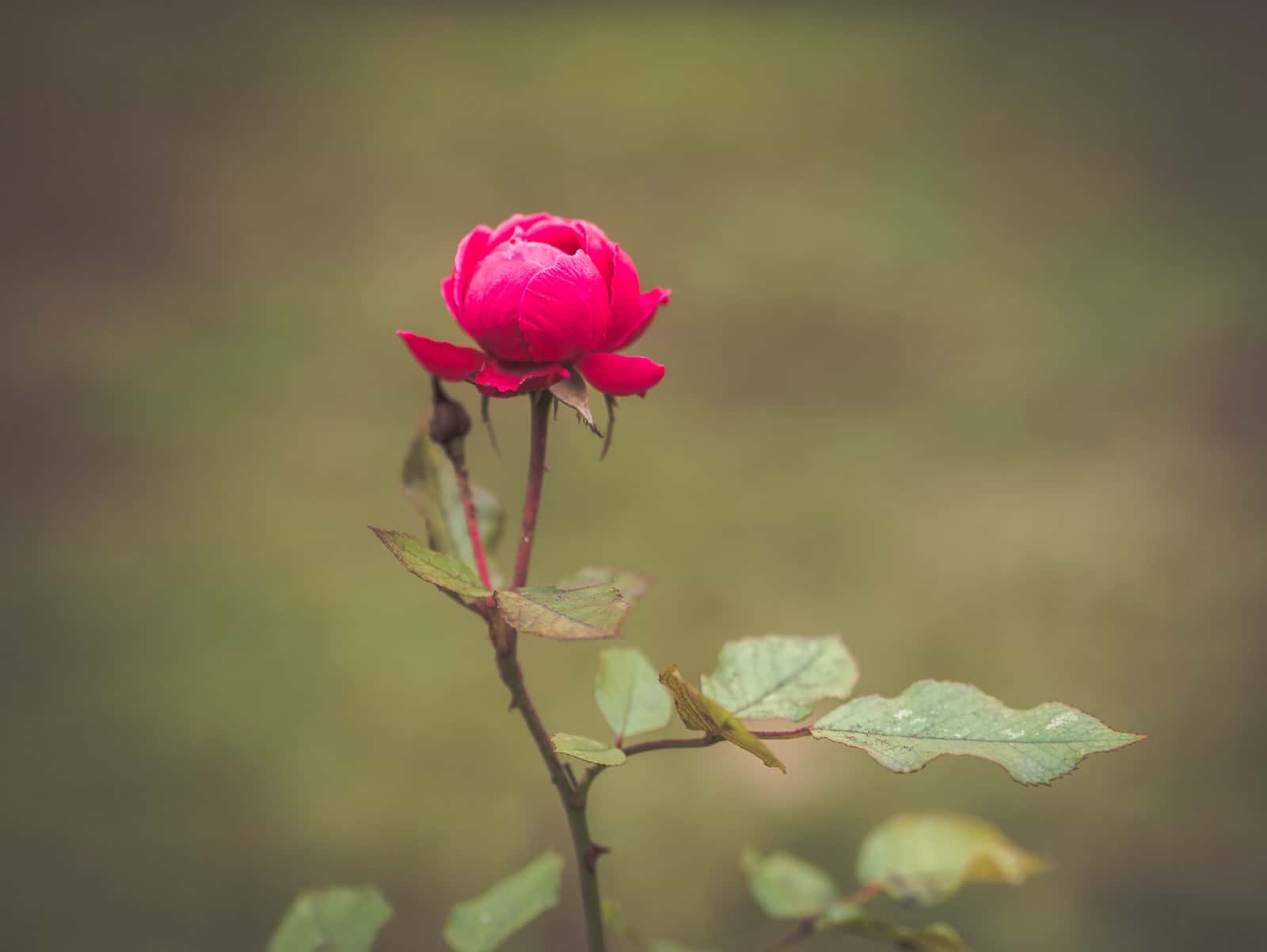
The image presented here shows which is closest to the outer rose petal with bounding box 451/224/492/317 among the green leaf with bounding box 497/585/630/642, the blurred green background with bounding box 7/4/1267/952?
the green leaf with bounding box 497/585/630/642

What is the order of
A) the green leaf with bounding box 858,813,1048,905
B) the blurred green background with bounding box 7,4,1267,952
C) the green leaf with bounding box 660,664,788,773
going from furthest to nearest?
1. the blurred green background with bounding box 7,4,1267,952
2. the green leaf with bounding box 858,813,1048,905
3. the green leaf with bounding box 660,664,788,773

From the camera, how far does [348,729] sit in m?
1.21

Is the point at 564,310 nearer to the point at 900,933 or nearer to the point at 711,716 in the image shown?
the point at 711,716

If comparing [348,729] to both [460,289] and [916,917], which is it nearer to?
[916,917]

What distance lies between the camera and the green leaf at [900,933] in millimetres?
430

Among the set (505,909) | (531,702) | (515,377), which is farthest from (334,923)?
(515,377)

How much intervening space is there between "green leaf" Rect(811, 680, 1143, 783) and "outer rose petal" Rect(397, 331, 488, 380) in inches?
7.1

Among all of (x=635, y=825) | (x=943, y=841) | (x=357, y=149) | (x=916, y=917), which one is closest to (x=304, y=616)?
(x=635, y=825)

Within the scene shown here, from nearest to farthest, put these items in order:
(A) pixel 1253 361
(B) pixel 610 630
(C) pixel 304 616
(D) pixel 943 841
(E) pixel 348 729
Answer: (B) pixel 610 630 → (D) pixel 943 841 → (E) pixel 348 729 → (C) pixel 304 616 → (A) pixel 1253 361

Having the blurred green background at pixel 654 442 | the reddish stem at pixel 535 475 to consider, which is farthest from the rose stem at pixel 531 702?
the blurred green background at pixel 654 442

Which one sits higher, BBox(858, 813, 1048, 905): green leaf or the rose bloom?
the rose bloom

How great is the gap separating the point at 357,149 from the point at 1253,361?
1.76 meters

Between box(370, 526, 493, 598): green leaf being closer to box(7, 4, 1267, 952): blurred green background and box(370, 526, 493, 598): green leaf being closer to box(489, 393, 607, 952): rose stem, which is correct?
box(489, 393, 607, 952): rose stem

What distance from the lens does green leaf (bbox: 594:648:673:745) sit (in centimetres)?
46
